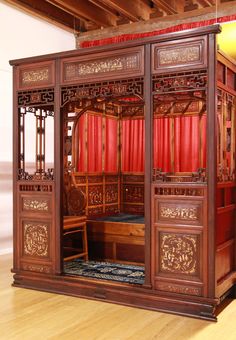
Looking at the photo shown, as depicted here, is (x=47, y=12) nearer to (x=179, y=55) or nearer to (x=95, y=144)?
(x=95, y=144)

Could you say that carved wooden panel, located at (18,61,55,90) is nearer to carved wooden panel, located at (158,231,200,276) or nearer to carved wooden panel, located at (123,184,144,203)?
carved wooden panel, located at (158,231,200,276)

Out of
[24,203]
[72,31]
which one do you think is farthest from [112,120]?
[24,203]

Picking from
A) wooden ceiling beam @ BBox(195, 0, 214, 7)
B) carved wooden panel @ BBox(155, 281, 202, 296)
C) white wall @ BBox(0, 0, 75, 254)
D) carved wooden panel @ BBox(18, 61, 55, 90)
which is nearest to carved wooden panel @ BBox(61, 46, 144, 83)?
carved wooden panel @ BBox(18, 61, 55, 90)

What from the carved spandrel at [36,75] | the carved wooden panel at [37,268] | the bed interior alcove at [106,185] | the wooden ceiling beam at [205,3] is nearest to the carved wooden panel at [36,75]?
the carved spandrel at [36,75]

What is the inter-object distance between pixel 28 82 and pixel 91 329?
7.64ft

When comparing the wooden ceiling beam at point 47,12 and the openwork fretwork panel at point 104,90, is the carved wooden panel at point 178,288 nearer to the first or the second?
the openwork fretwork panel at point 104,90

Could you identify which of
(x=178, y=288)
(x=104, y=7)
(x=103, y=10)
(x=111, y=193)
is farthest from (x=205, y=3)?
(x=178, y=288)

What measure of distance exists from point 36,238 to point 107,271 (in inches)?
31.4

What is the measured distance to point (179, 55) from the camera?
3.51m

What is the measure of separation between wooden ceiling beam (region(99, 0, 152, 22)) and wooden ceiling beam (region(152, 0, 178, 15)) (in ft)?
1.12

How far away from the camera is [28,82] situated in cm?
424

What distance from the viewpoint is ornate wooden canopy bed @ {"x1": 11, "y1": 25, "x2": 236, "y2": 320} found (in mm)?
3412

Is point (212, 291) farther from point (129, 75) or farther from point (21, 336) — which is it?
point (129, 75)

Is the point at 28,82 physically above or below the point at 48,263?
above
